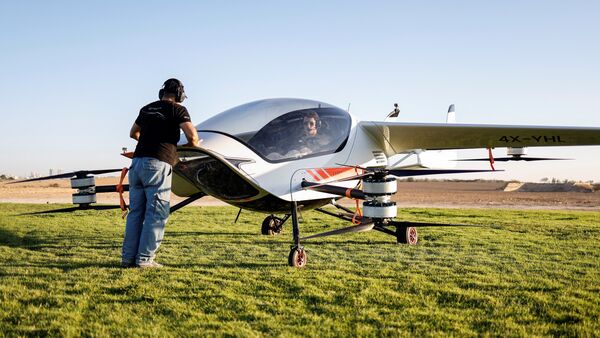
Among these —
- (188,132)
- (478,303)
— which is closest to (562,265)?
(478,303)

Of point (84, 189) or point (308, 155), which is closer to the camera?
point (308, 155)

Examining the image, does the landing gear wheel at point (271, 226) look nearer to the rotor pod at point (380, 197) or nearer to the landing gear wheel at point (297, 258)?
Answer: the landing gear wheel at point (297, 258)

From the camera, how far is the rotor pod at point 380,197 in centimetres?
655

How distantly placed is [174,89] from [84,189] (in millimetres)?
3030

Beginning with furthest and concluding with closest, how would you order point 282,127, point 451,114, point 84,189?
1. point 451,114
2. point 84,189
3. point 282,127

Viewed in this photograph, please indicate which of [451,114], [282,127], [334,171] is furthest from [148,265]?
[451,114]

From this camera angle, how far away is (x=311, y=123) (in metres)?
7.86

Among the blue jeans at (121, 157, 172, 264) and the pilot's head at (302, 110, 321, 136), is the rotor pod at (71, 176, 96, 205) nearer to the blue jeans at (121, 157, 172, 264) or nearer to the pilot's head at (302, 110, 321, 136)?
the blue jeans at (121, 157, 172, 264)

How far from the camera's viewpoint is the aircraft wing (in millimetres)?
8508

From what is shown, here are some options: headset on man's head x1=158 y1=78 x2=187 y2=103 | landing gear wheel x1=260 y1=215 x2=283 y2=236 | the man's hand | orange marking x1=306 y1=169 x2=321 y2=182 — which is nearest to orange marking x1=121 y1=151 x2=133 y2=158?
the man's hand

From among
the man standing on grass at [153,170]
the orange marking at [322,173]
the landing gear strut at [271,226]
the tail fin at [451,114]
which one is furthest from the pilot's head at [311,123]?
the tail fin at [451,114]

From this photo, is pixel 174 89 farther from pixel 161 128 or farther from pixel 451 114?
pixel 451 114

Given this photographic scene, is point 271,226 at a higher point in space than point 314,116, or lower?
lower

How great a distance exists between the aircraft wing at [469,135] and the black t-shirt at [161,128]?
3.69 m
